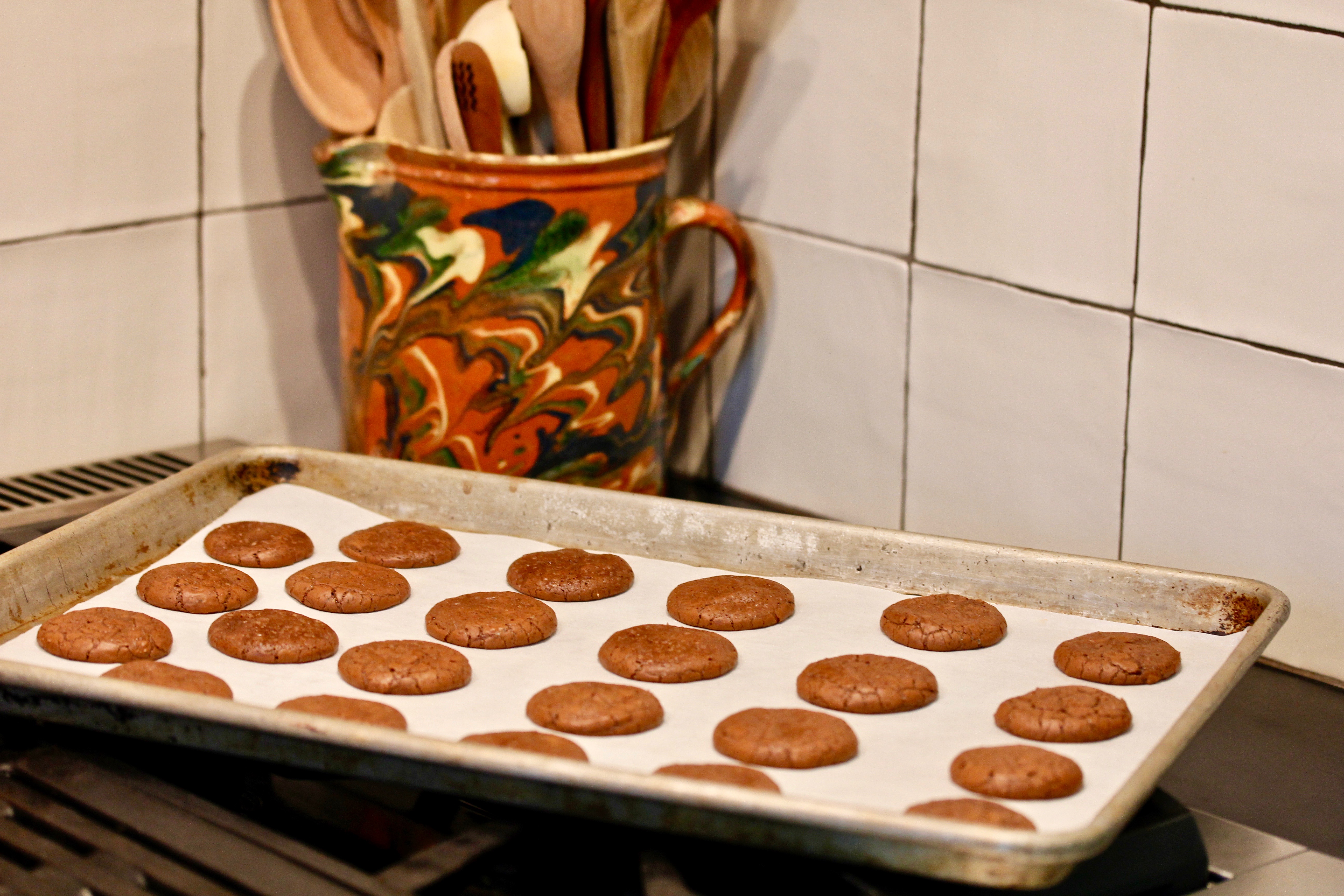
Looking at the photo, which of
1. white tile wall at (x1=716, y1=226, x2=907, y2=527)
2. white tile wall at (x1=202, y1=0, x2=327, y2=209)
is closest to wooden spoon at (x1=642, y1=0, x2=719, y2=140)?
white tile wall at (x1=716, y1=226, x2=907, y2=527)

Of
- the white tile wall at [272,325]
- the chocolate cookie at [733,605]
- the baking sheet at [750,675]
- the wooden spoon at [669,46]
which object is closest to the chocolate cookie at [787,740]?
the baking sheet at [750,675]

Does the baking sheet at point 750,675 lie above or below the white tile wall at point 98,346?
below

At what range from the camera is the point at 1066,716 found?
64cm

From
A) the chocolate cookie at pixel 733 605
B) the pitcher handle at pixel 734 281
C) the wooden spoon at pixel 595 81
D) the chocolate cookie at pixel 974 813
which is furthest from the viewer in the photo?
the pitcher handle at pixel 734 281

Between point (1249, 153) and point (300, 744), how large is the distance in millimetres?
568

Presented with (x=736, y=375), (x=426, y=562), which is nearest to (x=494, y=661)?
(x=426, y=562)

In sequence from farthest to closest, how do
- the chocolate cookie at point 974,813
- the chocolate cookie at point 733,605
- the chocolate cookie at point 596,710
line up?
the chocolate cookie at point 733,605, the chocolate cookie at point 596,710, the chocolate cookie at point 974,813

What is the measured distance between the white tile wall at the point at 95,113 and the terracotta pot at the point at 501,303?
5.5 inches

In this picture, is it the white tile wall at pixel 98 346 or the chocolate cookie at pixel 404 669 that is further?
the white tile wall at pixel 98 346

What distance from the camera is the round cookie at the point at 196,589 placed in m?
0.77

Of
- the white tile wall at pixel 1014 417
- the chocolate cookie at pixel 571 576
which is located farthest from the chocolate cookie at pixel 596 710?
the white tile wall at pixel 1014 417

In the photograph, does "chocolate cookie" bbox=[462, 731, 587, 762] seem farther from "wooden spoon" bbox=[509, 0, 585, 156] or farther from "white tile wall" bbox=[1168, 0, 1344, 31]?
"white tile wall" bbox=[1168, 0, 1344, 31]

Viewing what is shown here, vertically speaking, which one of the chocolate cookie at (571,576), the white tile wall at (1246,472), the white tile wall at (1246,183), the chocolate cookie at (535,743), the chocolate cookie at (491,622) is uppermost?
the white tile wall at (1246,183)

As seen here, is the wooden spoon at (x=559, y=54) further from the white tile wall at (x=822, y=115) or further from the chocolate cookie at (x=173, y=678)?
the chocolate cookie at (x=173, y=678)
